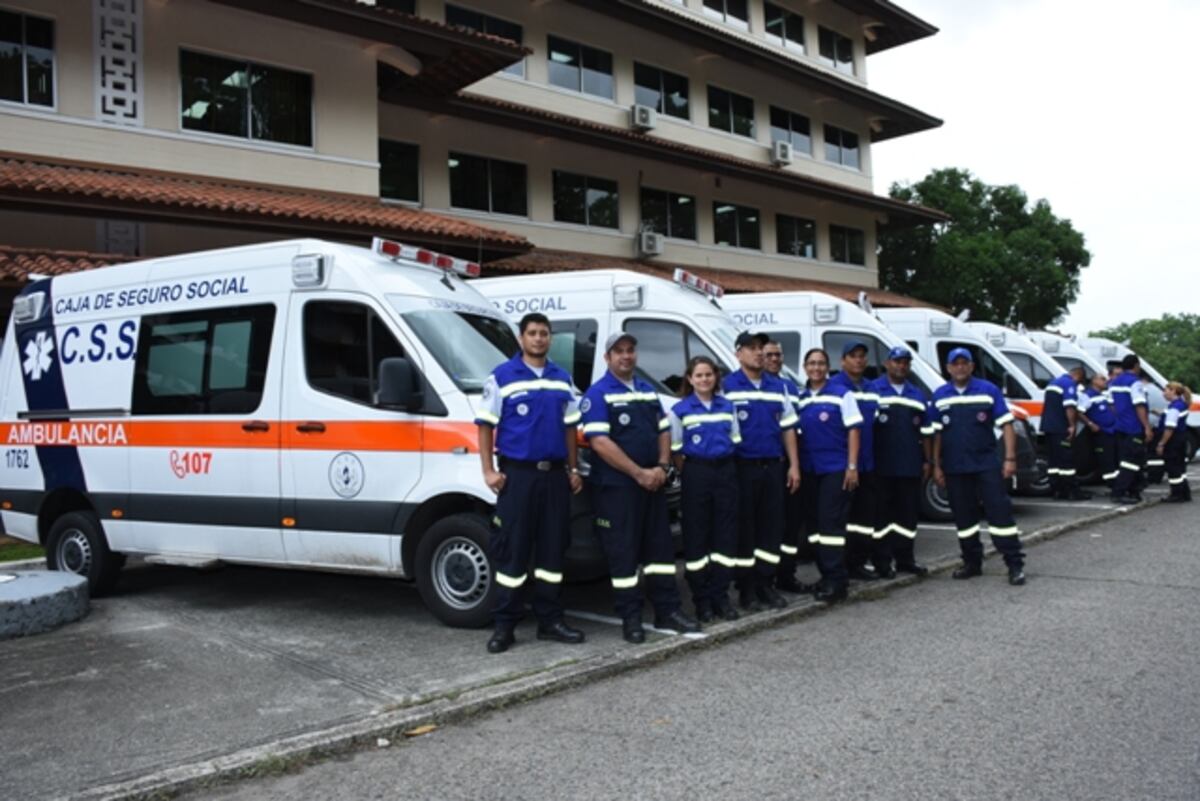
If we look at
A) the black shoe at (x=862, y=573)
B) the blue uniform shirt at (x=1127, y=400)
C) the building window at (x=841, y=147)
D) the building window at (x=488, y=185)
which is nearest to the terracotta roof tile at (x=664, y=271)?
A: the building window at (x=488, y=185)

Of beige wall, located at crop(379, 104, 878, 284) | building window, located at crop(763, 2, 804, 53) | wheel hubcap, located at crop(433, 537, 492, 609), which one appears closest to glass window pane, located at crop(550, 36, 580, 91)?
beige wall, located at crop(379, 104, 878, 284)

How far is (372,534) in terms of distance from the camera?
6242mm

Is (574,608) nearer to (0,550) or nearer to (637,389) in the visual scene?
(637,389)

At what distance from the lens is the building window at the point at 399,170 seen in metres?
17.5

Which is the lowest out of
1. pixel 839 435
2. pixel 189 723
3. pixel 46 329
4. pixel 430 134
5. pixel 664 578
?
pixel 189 723

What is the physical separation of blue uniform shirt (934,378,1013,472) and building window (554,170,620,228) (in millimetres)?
13904

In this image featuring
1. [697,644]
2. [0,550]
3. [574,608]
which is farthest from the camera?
[0,550]

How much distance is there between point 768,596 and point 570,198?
50.5 feet

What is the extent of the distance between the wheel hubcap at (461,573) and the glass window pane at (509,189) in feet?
45.9

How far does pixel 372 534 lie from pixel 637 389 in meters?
1.96

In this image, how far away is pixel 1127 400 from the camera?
1237cm

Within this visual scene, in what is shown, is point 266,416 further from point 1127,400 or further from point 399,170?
point 399,170

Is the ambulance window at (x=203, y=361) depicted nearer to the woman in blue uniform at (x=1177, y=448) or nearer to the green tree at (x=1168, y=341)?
the woman in blue uniform at (x=1177, y=448)

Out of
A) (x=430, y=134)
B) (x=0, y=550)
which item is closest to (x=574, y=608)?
(x=0, y=550)
